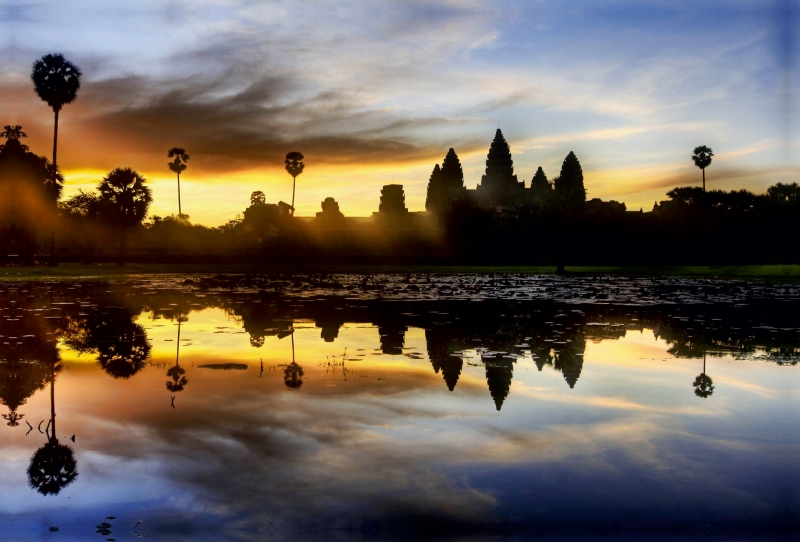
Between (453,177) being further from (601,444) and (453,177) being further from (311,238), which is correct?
(601,444)

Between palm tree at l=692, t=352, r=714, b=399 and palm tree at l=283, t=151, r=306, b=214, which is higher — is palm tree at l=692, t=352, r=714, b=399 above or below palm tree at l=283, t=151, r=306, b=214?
below

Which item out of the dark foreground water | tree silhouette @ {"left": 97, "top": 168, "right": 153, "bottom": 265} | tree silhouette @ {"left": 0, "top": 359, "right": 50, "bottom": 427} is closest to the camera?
the dark foreground water

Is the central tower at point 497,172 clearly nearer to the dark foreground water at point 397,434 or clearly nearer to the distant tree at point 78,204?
the distant tree at point 78,204

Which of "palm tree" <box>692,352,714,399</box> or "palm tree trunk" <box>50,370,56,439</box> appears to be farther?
"palm tree" <box>692,352,714,399</box>

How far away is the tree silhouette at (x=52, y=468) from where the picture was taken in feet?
18.1

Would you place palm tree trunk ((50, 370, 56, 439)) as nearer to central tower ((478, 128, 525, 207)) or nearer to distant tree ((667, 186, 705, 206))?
distant tree ((667, 186, 705, 206))

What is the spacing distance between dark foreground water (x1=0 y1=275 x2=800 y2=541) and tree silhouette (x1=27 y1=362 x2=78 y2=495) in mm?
24

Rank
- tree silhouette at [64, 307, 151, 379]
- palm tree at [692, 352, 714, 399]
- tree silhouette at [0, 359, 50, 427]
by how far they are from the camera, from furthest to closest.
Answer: tree silhouette at [64, 307, 151, 379] → palm tree at [692, 352, 714, 399] → tree silhouette at [0, 359, 50, 427]

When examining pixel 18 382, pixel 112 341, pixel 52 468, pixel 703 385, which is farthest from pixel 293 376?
pixel 703 385

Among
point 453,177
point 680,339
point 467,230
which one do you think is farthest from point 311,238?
point 680,339

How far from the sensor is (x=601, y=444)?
21.6ft

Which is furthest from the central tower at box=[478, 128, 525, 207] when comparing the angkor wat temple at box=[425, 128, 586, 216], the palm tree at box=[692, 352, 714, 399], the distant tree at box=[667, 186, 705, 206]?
the palm tree at box=[692, 352, 714, 399]

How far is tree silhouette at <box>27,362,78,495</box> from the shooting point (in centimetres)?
552

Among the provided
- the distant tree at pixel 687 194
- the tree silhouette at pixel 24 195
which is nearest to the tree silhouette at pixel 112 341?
the tree silhouette at pixel 24 195
